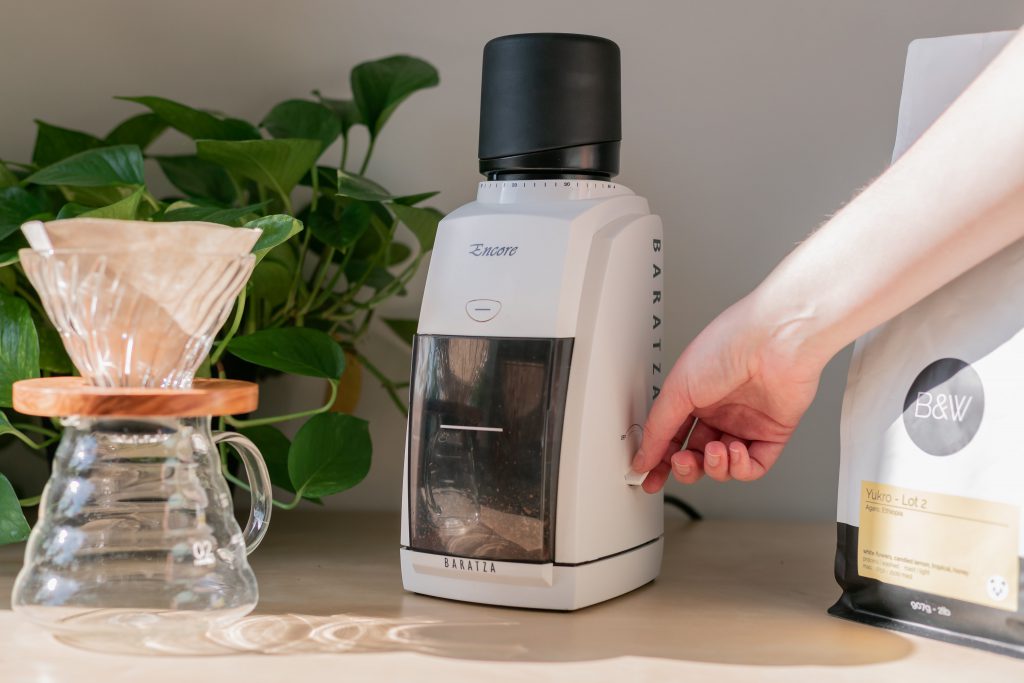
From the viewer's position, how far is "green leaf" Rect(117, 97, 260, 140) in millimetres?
909

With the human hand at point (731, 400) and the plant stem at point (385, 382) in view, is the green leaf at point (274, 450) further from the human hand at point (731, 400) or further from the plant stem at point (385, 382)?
the human hand at point (731, 400)

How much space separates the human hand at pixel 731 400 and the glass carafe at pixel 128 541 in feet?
1.04

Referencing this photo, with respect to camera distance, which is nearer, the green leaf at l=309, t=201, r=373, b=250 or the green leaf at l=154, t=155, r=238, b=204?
the green leaf at l=309, t=201, r=373, b=250

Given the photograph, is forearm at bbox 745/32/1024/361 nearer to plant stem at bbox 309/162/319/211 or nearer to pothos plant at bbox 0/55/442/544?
pothos plant at bbox 0/55/442/544

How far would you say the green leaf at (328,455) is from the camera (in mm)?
835

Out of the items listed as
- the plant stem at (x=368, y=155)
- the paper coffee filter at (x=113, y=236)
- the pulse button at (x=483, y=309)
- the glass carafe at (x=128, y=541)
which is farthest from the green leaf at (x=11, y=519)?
the plant stem at (x=368, y=155)

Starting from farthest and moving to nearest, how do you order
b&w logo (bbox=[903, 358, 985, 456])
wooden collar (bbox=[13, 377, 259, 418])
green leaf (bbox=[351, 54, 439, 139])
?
green leaf (bbox=[351, 54, 439, 139])
b&w logo (bbox=[903, 358, 985, 456])
wooden collar (bbox=[13, 377, 259, 418])

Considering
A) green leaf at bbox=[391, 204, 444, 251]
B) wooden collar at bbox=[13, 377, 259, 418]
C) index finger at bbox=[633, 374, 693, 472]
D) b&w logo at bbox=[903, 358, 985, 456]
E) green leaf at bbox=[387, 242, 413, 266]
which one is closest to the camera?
wooden collar at bbox=[13, 377, 259, 418]

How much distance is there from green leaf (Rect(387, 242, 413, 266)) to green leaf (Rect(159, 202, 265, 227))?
12.3 inches

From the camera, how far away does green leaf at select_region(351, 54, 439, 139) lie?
97cm

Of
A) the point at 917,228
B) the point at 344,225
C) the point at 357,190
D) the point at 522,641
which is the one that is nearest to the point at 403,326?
the point at 344,225

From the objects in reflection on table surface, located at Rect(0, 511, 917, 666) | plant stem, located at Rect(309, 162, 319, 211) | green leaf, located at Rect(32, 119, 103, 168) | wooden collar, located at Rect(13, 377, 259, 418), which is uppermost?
Result: green leaf, located at Rect(32, 119, 103, 168)

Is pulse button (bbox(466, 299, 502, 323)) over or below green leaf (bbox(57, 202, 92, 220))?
below

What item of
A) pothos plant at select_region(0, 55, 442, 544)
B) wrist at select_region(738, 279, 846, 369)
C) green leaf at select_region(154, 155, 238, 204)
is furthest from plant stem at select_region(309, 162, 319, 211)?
wrist at select_region(738, 279, 846, 369)
